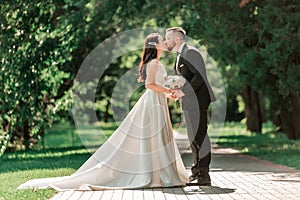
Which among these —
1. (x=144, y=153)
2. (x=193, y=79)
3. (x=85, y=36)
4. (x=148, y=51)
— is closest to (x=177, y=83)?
(x=193, y=79)

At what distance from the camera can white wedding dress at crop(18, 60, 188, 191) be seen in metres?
13.6

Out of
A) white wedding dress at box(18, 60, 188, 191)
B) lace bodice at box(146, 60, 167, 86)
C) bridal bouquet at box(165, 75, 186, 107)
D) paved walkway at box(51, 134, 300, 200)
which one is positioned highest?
lace bodice at box(146, 60, 167, 86)

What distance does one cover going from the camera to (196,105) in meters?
13.8

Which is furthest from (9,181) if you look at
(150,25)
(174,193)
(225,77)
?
(225,77)

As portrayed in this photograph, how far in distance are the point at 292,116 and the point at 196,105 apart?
55.8ft

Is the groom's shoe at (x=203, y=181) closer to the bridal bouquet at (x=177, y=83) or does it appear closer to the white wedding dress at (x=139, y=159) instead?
the white wedding dress at (x=139, y=159)

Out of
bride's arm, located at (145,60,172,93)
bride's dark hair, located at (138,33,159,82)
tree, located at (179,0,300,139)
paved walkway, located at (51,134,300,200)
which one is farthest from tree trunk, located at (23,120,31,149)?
bride's arm, located at (145,60,172,93)

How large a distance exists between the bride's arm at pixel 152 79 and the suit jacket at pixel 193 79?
40cm

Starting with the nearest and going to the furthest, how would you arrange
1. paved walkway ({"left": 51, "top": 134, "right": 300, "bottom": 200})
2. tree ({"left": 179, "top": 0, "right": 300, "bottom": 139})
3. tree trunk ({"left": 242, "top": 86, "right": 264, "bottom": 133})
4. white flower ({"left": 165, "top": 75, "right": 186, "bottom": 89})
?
1. paved walkway ({"left": 51, "top": 134, "right": 300, "bottom": 200})
2. white flower ({"left": 165, "top": 75, "right": 186, "bottom": 89})
3. tree ({"left": 179, "top": 0, "right": 300, "bottom": 139})
4. tree trunk ({"left": 242, "top": 86, "right": 264, "bottom": 133})

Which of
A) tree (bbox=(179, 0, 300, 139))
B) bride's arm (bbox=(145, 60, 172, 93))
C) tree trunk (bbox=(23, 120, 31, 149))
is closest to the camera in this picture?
bride's arm (bbox=(145, 60, 172, 93))

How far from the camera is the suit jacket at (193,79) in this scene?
13602 millimetres

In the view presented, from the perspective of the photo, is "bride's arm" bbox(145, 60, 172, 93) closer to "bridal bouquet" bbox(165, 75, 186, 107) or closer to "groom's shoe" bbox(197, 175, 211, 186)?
"bridal bouquet" bbox(165, 75, 186, 107)

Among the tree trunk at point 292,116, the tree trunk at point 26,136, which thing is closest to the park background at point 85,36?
the tree trunk at point 292,116

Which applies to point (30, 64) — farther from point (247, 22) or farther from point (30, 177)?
point (30, 177)
